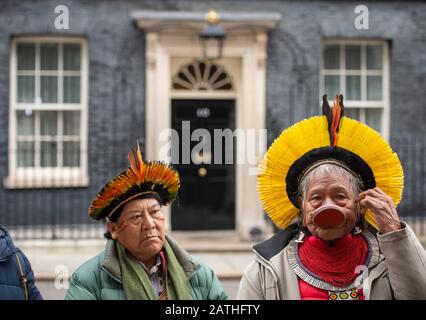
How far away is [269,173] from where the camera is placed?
98.7 inches

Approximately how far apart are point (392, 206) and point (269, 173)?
49 centimetres

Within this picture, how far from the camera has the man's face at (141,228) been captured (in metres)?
2.66

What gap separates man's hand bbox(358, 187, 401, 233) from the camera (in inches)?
85.9

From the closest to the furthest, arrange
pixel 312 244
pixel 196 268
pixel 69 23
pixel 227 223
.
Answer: pixel 312 244
pixel 196 268
pixel 69 23
pixel 227 223

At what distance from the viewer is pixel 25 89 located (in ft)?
35.9

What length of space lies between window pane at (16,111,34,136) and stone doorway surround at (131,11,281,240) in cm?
188

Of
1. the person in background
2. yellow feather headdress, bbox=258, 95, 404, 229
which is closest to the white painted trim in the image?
the person in background

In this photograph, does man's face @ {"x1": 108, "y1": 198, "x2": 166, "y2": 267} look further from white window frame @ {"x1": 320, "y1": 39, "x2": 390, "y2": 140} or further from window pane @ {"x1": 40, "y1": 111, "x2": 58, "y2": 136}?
white window frame @ {"x1": 320, "y1": 39, "x2": 390, "y2": 140}

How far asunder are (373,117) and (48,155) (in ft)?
18.1

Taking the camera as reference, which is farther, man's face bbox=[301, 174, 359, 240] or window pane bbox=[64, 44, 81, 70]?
window pane bbox=[64, 44, 81, 70]

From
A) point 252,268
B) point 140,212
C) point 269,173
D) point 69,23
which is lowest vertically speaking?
point 252,268

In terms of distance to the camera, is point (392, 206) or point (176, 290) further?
point (176, 290)
